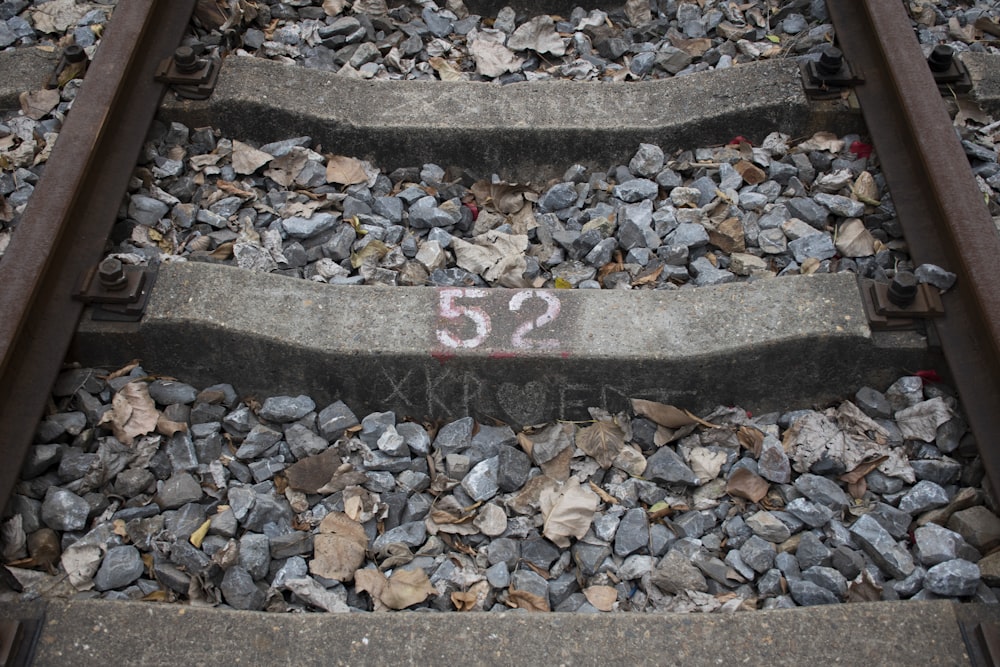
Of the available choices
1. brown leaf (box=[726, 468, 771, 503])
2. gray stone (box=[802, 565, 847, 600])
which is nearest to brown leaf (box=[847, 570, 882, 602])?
gray stone (box=[802, 565, 847, 600])

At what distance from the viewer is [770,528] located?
2.65 metres

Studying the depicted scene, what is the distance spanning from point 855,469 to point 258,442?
1.93 m

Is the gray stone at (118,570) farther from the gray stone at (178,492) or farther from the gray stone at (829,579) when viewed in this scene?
the gray stone at (829,579)

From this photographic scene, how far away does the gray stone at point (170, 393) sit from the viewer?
9.84 ft

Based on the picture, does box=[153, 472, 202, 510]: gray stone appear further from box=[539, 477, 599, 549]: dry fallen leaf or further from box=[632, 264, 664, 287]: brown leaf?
box=[632, 264, 664, 287]: brown leaf

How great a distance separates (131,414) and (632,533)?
1684 millimetres

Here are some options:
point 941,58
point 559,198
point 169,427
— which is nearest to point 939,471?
point 559,198

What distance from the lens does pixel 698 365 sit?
2.90m

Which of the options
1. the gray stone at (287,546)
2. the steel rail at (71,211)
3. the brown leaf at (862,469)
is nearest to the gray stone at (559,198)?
the brown leaf at (862,469)

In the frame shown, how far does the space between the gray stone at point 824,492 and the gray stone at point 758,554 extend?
228 millimetres

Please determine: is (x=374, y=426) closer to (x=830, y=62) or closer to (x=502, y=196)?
(x=502, y=196)

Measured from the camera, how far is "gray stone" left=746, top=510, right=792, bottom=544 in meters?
2.64

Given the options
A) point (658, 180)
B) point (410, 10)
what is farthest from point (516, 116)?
point (410, 10)

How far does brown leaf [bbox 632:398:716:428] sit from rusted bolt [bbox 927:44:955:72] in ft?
7.31
